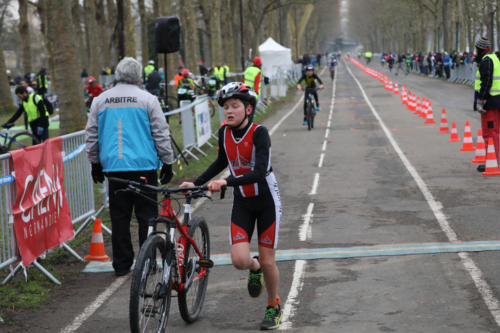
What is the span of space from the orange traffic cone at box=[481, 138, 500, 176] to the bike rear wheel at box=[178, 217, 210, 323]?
28.8 ft

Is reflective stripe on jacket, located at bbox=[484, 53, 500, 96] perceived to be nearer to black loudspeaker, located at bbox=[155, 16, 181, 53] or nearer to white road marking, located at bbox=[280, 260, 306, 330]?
black loudspeaker, located at bbox=[155, 16, 181, 53]

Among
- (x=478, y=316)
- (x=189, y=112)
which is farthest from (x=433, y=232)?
(x=189, y=112)

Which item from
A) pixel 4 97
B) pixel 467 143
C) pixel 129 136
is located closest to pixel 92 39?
pixel 4 97

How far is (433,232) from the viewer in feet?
31.6

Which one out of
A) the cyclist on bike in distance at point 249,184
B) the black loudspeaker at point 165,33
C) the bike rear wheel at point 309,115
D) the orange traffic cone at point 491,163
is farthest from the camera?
the bike rear wheel at point 309,115

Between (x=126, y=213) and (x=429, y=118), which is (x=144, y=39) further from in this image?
(x=126, y=213)

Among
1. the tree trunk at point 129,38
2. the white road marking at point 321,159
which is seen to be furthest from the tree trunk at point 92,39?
the white road marking at point 321,159

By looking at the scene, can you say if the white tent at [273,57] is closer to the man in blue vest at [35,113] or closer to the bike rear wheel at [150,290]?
the man in blue vest at [35,113]

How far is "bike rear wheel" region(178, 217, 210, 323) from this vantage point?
6.08m

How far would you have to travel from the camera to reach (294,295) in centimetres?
712

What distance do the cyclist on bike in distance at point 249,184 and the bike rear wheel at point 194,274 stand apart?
40cm

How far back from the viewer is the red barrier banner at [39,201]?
7652mm

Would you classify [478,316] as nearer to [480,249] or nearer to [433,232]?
[480,249]

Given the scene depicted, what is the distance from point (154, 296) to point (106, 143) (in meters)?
2.48
